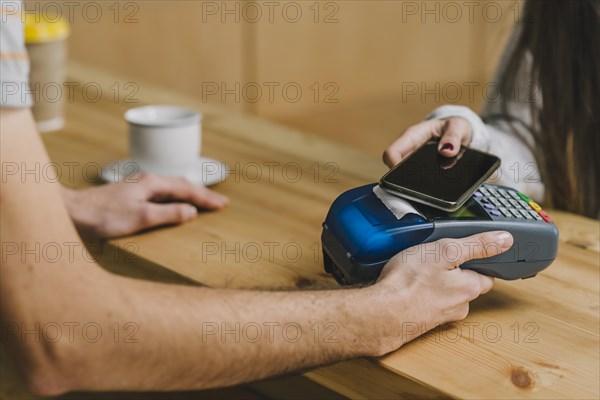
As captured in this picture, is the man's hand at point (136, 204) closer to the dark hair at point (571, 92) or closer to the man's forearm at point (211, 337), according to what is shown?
the man's forearm at point (211, 337)

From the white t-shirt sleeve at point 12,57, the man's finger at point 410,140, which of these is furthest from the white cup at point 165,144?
the white t-shirt sleeve at point 12,57

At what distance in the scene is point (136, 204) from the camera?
3.33ft

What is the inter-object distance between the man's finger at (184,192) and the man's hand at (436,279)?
0.33 m

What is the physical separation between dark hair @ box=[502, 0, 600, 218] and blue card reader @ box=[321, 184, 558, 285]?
1.31 feet

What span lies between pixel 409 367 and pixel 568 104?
0.63m

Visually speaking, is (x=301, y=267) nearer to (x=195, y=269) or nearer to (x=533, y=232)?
(x=195, y=269)

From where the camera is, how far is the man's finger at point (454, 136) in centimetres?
92

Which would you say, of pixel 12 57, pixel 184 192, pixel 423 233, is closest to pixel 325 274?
pixel 423 233

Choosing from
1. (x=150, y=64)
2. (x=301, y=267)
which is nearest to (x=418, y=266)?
(x=301, y=267)

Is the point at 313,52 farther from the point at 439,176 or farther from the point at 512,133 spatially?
the point at 439,176

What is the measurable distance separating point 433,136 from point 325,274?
237mm

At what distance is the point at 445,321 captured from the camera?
2.57 ft

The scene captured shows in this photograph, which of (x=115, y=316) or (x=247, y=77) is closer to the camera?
(x=115, y=316)

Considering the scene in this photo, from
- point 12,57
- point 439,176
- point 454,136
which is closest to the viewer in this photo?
point 12,57
